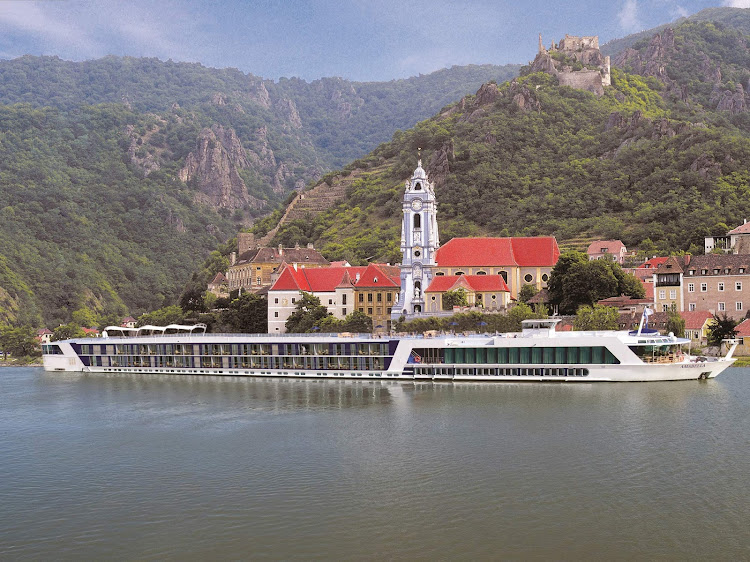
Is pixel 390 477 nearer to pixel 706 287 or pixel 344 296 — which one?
pixel 706 287

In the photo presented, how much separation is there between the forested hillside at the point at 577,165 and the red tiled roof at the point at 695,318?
22.4 meters

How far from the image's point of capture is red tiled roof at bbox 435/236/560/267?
89875mm

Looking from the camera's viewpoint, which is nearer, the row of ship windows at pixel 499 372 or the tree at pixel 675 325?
the row of ship windows at pixel 499 372

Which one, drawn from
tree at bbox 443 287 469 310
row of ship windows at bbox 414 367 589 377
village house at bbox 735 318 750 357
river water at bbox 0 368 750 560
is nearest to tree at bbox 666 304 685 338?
village house at bbox 735 318 750 357

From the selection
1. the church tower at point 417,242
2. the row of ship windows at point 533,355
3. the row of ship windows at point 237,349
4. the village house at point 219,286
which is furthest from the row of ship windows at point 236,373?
the village house at point 219,286

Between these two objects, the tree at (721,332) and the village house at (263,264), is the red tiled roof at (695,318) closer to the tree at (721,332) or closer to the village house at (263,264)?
the tree at (721,332)

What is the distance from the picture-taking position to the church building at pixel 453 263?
275 ft

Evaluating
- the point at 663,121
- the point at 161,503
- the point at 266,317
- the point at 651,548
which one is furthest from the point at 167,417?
the point at 663,121

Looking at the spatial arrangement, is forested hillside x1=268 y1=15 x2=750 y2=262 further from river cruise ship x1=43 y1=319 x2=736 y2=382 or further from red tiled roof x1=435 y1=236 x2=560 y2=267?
river cruise ship x1=43 y1=319 x2=736 y2=382

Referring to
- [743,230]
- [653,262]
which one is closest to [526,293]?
[653,262]

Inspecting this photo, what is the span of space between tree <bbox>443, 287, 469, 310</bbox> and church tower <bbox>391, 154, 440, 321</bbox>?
127 inches

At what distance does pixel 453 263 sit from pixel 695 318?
82.0 feet

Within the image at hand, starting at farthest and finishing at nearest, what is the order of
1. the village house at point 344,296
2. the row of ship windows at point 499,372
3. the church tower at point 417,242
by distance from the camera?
the village house at point 344,296 < the church tower at point 417,242 < the row of ship windows at point 499,372

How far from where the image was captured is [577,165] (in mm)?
136500
